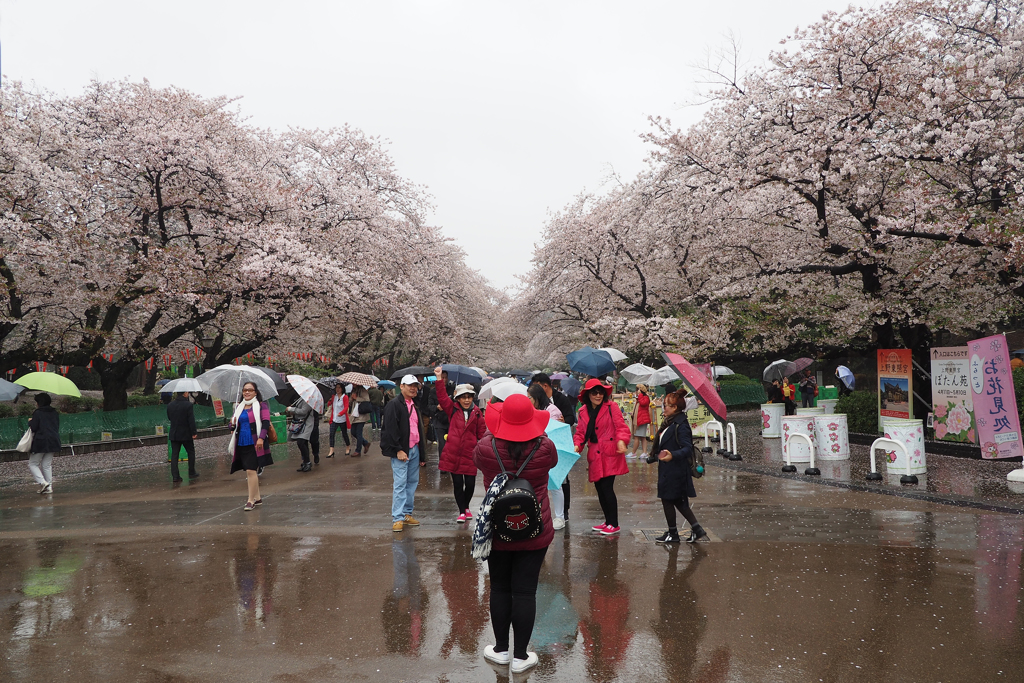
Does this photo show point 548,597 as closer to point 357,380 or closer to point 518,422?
point 518,422

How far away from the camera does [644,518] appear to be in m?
8.43

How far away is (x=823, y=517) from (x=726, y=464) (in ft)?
17.5

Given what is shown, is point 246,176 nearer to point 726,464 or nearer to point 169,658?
point 726,464

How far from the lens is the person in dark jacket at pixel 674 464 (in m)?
6.88

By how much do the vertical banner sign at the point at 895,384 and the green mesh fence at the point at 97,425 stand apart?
64.5 feet

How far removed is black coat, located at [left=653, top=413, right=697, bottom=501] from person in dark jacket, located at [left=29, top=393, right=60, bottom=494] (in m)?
10.3

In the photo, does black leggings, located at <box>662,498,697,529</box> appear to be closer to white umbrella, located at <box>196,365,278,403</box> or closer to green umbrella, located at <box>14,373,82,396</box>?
white umbrella, located at <box>196,365,278,403</box>

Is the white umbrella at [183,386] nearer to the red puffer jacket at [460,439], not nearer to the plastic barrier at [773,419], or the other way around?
the red puffer jacket at [460,439]

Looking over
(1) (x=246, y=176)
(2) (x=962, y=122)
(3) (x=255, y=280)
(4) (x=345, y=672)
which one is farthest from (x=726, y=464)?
(1) (x=246, y=176)

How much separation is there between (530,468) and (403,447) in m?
3.97

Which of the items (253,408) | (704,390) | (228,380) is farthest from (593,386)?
(228,380)

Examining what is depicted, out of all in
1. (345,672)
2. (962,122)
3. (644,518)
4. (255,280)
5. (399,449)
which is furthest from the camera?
(255,280)

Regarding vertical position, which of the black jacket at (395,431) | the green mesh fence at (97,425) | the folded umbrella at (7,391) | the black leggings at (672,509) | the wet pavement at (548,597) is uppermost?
the folded umbrella at (7,391)

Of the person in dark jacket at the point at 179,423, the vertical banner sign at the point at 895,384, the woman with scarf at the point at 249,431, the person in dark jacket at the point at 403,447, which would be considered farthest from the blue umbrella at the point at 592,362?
the person in dark jacket at the point at 403,447
